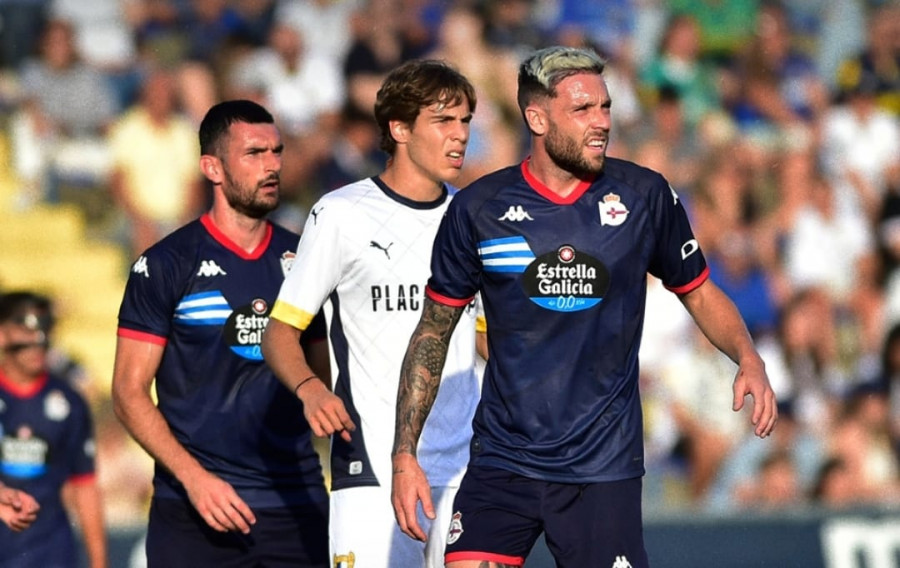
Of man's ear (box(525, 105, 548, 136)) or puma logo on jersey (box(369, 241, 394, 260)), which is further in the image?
puma logo on jersey (box(369, 241, 394, 260))

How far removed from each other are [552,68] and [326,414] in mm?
1609

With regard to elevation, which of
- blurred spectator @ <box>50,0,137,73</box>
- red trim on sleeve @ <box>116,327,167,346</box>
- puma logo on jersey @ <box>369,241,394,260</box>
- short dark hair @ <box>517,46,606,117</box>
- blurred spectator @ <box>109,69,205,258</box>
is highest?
blurred spectator @ <box>50,0,137,73</box>

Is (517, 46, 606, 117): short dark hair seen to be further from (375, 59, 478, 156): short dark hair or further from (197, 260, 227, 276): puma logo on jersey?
(197, 260, 227, 276): puma logo on jersey

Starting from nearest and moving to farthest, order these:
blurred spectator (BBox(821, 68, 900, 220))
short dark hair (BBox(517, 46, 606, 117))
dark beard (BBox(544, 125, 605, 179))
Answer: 1. dark beard (BBox(544, 125, 605, 179))
2. short dark hair (BBox(517, 46, 606, 117))
3. blurred spectator (BBox(821, 68, 900, 220))

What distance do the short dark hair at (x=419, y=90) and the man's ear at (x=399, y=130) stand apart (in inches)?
0.8

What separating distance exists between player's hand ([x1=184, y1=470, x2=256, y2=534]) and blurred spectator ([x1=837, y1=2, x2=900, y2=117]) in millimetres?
10748

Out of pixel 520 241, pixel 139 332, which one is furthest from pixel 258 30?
pixel 520 241

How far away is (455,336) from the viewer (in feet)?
22.0

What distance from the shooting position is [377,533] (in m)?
6.51

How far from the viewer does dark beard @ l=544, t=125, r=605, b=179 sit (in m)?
5.88

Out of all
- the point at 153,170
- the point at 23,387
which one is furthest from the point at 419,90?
the point at 153,170

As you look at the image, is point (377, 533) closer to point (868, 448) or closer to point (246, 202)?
point (246, 202)

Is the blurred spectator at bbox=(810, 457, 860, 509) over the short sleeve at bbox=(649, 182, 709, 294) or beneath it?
beneath

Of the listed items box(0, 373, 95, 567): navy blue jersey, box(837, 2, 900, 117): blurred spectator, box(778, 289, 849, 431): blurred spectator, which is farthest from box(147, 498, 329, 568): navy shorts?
box(837, 2, 900, 117): blurred spectator
